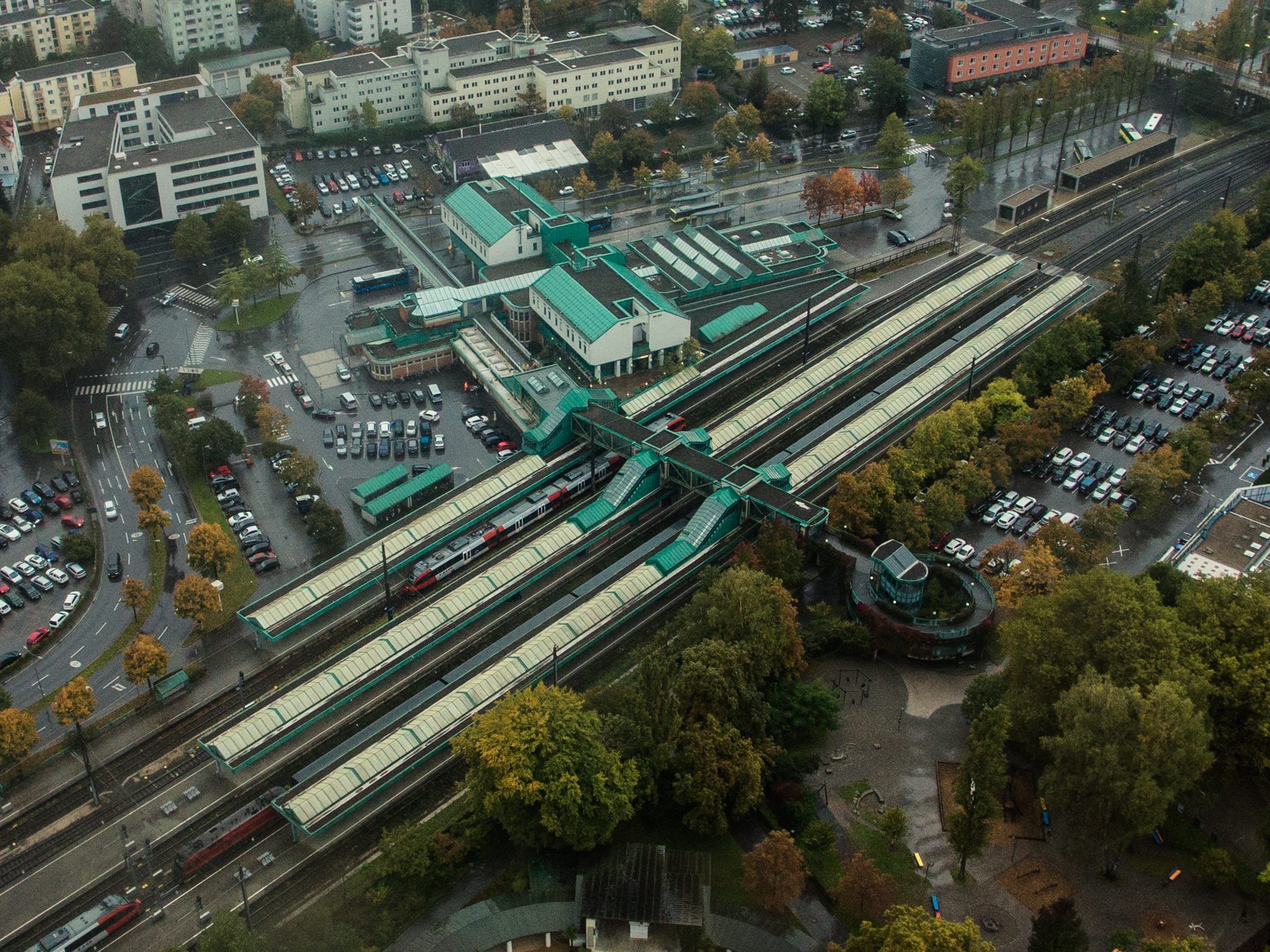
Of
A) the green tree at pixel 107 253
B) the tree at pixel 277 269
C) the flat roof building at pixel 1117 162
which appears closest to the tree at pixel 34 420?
the green tree at pixel 107 253

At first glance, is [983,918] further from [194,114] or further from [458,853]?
[194,114]

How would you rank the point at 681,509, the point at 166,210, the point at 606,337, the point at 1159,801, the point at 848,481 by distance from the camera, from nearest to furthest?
the point at 1159,801, the point at 848,481, the point at 681,509, the point at 606,337, the point at 166,210

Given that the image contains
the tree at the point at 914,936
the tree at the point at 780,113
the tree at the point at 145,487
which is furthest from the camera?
the tree at the point at 780,113

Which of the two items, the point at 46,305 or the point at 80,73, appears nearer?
the point at 46,305

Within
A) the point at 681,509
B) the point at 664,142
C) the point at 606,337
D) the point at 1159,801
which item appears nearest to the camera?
the point at 1159,801

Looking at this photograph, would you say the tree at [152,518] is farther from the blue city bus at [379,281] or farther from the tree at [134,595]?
the blue city bus at [379,281]

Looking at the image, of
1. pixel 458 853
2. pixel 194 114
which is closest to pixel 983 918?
pixel 458 853
